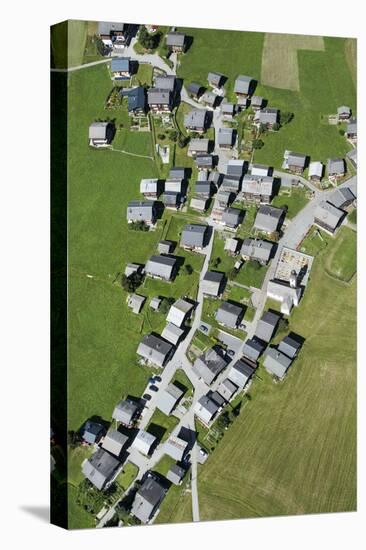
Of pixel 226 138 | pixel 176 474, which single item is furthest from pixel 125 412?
pixel 226 138

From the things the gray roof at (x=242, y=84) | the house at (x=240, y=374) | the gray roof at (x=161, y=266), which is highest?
the gray roof at (x=242, y=84)

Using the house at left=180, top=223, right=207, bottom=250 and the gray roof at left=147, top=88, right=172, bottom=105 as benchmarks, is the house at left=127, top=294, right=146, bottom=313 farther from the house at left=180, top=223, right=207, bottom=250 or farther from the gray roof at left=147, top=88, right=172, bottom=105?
the gray roof at left=147, top=88, right=172, bottom=105

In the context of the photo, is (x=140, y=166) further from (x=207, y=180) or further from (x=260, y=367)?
(x=260, y=367)

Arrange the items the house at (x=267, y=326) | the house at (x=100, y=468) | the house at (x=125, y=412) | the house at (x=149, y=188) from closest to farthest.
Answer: the house at (x=100, y=468) → the house at (x=125, y=412) → the house at (x=267, y=326) → the house at (x=149, y=188)

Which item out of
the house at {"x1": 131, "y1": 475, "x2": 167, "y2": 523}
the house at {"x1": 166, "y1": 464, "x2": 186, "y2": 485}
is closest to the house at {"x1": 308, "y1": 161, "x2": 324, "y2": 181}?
the house at {"x1": 166, "y1": 464, "x2": 186, "y2": 485}

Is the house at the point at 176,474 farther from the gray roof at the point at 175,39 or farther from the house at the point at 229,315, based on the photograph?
the gray roof at the point at 175,39

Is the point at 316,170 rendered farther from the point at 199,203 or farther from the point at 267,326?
the point at 267,326

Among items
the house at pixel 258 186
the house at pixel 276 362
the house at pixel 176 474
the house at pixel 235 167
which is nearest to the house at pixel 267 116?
the house at pixel 235 167
